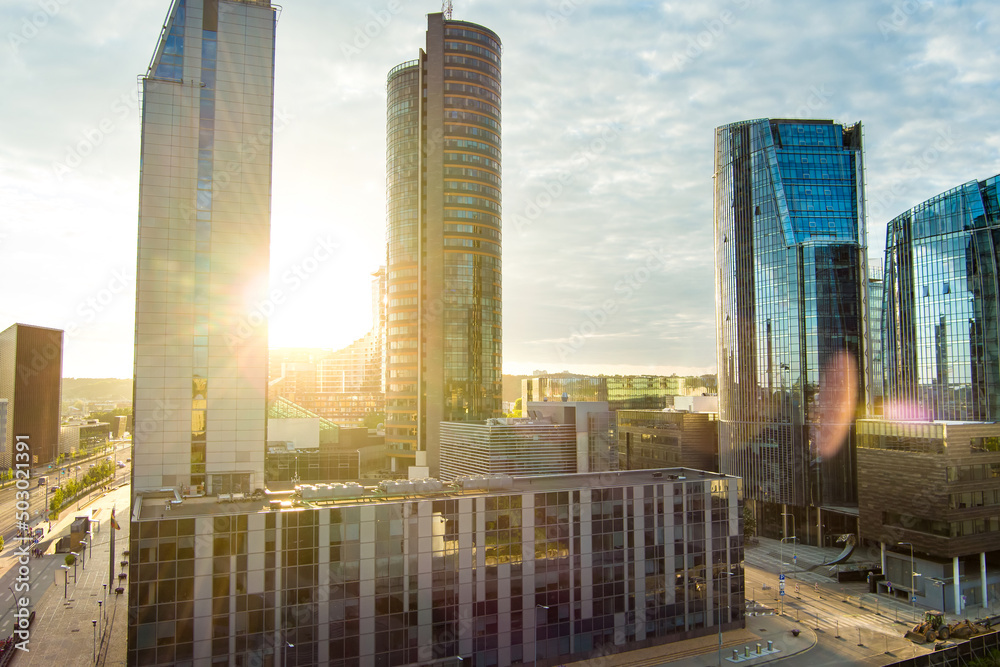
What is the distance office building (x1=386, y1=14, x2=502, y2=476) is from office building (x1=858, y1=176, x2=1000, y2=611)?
88.5 meters

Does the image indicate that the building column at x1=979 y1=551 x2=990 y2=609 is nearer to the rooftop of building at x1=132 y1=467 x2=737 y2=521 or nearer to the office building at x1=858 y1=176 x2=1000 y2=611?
the office building at x1=858 y1=176 x2=1000 y2=611

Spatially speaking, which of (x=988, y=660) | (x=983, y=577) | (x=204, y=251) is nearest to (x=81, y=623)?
(x=204, y=251)

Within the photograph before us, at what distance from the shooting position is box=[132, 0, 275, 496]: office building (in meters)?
69.7

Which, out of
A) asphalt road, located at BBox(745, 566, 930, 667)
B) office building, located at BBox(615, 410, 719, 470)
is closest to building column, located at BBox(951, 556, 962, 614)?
asphalt road, located at BBox(745, 566, 930, 667)

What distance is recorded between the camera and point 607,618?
57500mm

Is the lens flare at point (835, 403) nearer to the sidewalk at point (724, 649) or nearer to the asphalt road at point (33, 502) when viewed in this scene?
the sidewalk at point (724, 649)

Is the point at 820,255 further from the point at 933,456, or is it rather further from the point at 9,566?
the point at 9,566

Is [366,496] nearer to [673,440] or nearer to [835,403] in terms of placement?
[673,440]

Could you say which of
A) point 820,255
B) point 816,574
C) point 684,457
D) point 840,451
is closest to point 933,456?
point 816,574

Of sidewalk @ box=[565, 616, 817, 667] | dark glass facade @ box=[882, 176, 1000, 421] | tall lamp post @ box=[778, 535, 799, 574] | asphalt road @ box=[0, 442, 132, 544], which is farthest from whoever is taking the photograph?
asphalt road @ box=[0, 442, 132, 544]

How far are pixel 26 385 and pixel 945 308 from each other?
222037 mm

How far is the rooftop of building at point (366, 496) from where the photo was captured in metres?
50.1

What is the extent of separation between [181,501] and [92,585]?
5153 centimetres

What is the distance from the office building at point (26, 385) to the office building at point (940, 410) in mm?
198292
